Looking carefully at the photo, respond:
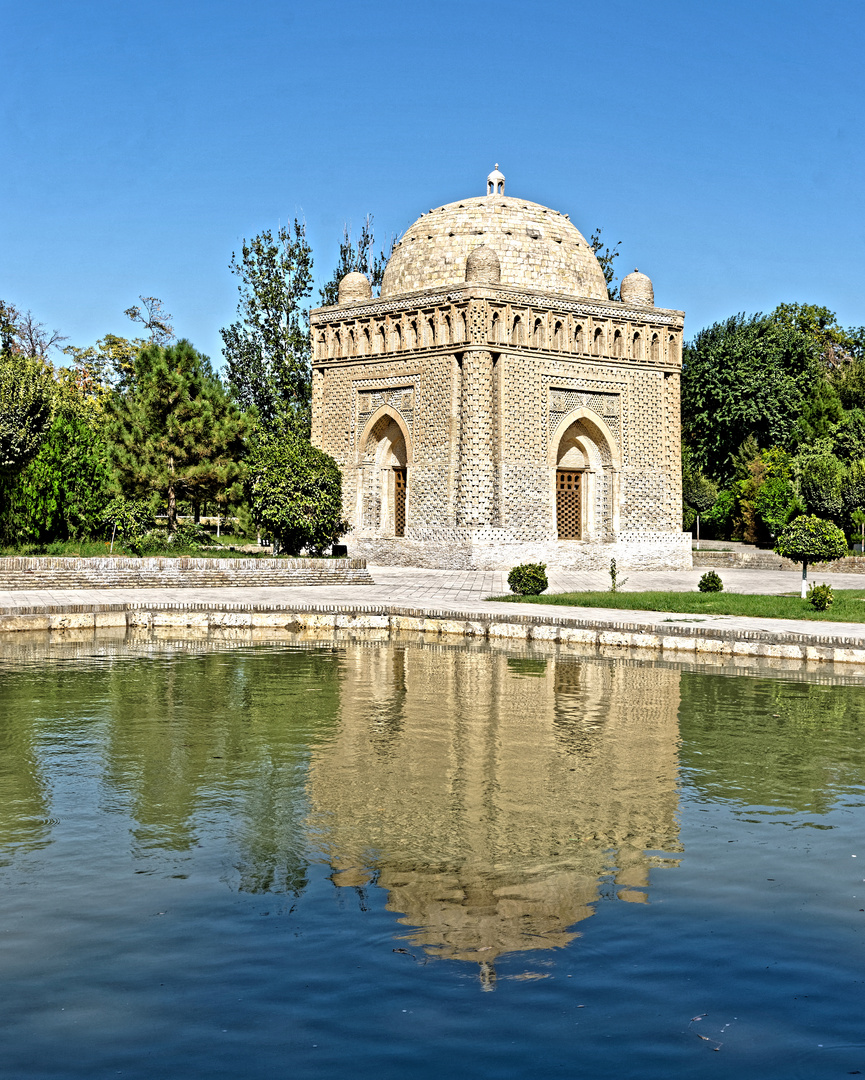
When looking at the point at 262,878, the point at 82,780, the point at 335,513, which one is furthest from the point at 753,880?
the point at 335,513

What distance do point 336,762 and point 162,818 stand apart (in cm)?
157

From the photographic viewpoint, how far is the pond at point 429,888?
3.79 metres

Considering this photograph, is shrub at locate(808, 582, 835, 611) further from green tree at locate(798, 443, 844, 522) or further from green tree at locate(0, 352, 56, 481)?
green tree at locate(798, 443, 844, 522)

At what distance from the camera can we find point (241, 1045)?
3.75m

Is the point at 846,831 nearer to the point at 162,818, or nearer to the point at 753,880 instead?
the point at 753,880

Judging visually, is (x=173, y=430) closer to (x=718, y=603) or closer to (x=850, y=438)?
(x=718, y=603)

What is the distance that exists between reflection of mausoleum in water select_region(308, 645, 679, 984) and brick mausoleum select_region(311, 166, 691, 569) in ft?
50.0

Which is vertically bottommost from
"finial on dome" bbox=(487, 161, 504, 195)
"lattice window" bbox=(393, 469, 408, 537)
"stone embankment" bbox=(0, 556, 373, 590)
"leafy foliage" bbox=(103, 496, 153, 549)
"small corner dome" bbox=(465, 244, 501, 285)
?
"stone embankment" bbox=(0, 556, 373, 590)

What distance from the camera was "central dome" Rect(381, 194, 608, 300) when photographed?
90.0ft

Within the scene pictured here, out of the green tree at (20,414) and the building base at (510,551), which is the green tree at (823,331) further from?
the green tree at (20,414)

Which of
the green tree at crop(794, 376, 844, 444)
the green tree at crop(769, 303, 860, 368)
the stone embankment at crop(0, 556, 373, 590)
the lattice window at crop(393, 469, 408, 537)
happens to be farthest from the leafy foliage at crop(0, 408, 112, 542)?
the green tree at crop(769, 303, 860, 368)

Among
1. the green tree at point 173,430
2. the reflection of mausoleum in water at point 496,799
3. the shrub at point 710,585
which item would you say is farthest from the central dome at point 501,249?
the reflection of mausoleum in water at point 496,799

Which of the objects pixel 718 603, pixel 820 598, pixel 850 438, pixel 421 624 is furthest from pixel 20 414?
pixel 850 438

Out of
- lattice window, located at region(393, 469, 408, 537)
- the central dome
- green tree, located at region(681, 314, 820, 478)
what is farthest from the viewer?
green tree, located at region(681, 314, 820, 478)
